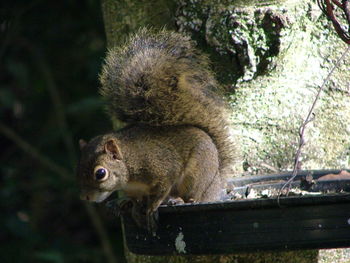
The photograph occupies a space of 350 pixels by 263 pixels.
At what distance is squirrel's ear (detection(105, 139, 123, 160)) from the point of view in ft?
6.72

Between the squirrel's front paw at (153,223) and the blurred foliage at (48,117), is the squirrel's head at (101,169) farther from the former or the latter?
the blurred foliage at (48,117)

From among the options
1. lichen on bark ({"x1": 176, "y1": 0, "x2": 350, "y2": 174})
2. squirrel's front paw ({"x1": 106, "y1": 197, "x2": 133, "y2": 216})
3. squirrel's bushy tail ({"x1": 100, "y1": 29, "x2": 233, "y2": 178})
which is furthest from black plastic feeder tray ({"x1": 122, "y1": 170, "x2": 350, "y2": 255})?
lichen on bark ({"x1": 176, "y1": 0, "x2": 350, "y2": 174})

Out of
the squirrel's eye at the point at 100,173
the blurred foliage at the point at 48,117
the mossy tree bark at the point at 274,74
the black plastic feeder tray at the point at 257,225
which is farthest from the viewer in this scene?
the blurred foliage at the point at 48,117

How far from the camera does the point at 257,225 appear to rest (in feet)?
4.81

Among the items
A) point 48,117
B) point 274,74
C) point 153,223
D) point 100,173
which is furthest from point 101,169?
point 48,117

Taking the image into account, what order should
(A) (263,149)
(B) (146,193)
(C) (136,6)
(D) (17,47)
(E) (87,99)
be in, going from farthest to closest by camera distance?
(D) (17,47) < (E) (87,99) < (C) (136,6) < (A) (263,149) < (B) (146,193)

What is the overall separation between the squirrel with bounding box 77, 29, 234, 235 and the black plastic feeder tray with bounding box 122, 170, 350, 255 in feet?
1.32

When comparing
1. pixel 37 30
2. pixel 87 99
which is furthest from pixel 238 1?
pixel 37 30

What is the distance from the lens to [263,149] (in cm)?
213

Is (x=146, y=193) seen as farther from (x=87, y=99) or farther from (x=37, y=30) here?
(x=37, y=30)

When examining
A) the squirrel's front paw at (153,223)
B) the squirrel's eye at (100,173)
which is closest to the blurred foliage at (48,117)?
the squirrel's eye at (100,173)

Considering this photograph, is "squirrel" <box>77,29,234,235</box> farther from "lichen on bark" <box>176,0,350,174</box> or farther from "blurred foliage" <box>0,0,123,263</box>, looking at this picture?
"blurred foliage" <box>0,0,123,263</box>

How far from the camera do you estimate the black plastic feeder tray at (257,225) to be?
142 centimetres

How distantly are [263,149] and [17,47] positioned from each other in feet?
6.19
